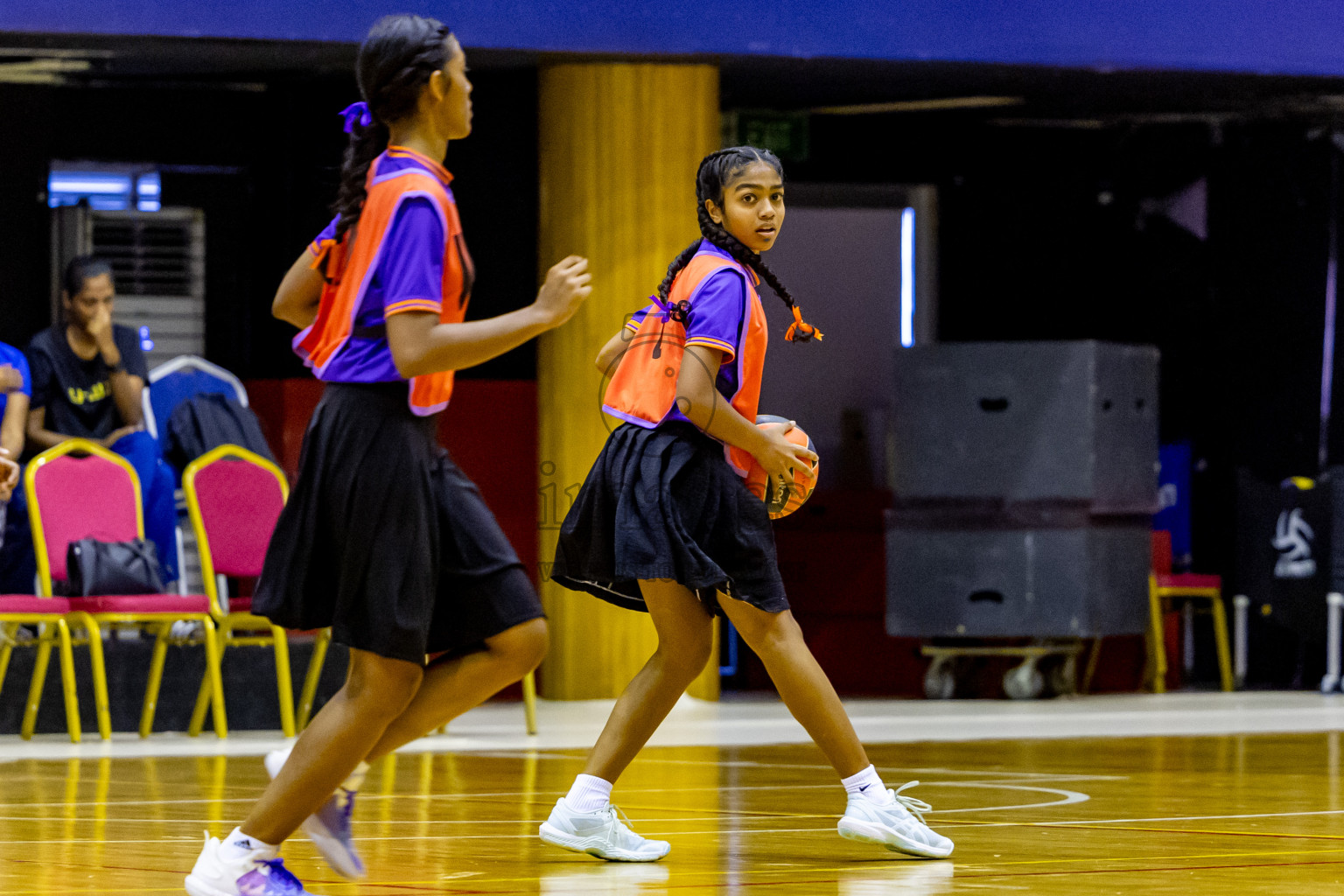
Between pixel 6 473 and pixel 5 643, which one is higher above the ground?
pixel 6 473

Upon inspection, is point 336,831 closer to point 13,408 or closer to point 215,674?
point 215,674

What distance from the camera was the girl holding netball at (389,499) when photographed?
303cm

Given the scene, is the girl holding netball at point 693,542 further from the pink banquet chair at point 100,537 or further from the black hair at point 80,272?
the black hair at point 80,272

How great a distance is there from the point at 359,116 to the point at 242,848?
118 centimetres

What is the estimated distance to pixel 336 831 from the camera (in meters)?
3.18

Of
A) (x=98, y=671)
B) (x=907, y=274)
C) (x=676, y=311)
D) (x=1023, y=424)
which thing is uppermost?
(x=907, y=274)

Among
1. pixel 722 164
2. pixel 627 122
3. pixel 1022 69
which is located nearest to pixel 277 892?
pixel 722 164

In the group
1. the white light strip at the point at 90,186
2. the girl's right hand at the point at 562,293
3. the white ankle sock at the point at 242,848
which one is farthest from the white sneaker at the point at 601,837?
the white light strip at the point at 90,186

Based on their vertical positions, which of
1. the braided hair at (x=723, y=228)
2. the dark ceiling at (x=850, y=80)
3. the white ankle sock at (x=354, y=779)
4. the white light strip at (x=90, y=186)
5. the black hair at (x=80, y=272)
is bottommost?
the white ankle sock at (x=354, y=779)

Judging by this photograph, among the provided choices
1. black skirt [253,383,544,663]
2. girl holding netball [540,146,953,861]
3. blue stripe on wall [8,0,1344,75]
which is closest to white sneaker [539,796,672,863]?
girl holding netball [540,146,953,861]

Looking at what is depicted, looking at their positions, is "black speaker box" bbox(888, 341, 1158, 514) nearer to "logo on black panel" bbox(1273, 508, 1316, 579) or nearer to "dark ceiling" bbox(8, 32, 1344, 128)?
"logo on black panel" bbox(1273, 508, 1316, 579)

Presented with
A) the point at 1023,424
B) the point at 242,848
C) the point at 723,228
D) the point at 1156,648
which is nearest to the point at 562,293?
the point at 242,848

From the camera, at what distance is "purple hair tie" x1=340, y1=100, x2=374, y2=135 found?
3.25m

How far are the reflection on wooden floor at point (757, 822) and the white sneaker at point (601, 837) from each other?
6 centimetres
